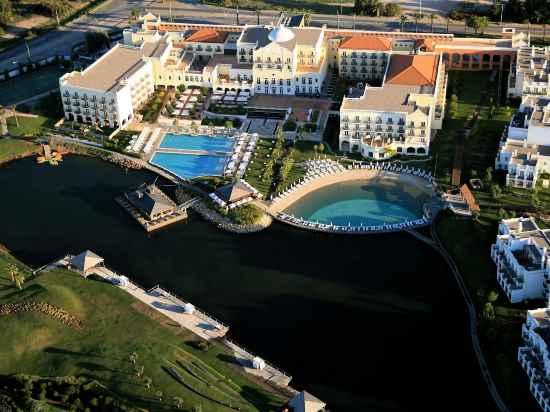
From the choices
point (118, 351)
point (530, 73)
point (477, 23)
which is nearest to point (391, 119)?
point (530, 73)

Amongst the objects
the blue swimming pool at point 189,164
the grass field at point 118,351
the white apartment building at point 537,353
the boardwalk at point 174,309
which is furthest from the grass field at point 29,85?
the white apartment building at point 537,353

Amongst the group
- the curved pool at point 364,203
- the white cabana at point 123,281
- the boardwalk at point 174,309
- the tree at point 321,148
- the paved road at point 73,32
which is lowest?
the boardwalk at point 174,309

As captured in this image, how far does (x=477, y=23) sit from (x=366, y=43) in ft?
74.6

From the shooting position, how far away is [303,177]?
4496 inches

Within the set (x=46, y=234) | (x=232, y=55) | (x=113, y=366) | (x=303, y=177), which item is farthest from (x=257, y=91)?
(x=113, y=366)

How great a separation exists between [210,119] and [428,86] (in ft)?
102

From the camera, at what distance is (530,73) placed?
127 metres

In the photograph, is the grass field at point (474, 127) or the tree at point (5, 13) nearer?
the grass field at point (474, 127)

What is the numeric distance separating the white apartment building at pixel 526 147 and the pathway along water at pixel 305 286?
16.2 m

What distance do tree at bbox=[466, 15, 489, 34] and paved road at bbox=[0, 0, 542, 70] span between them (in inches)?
83.6

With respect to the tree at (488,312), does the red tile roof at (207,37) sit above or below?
above

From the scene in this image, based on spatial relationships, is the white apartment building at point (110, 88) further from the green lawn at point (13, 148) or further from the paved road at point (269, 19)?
the paved road at point (269, 19)

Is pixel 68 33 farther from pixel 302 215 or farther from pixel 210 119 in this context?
pixel 302 215

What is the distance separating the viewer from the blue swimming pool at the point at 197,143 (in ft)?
402
